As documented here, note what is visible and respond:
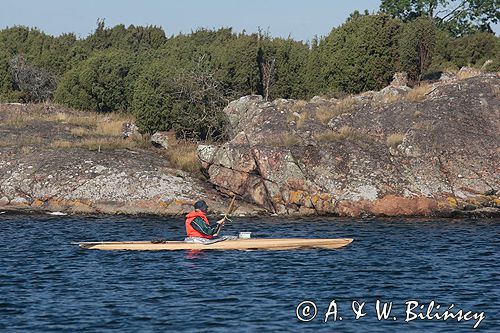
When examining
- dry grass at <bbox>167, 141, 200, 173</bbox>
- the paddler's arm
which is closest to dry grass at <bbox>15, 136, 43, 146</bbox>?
dry grass at <bbox>167, 141, 200, 173</bbox>

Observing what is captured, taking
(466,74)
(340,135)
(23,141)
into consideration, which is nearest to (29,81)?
(23,141)

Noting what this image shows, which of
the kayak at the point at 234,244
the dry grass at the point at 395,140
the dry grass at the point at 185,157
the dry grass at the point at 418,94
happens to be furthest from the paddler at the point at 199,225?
the dry grass at the point at 418,94

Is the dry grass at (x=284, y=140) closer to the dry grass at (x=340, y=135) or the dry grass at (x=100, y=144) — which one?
the dry grass at (x=340, y=135)

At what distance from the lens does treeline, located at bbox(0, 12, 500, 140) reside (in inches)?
1804

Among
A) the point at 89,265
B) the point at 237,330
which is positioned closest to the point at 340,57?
the point at 89,265

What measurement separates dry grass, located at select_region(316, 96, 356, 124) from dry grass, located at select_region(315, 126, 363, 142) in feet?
3.99

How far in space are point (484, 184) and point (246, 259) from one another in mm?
13243

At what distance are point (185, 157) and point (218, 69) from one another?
1227 centimetres

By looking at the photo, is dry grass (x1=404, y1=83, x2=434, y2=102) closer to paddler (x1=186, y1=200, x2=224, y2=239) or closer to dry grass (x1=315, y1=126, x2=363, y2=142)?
dry grass (x1=315, y1=126, x2=363, y2=142)

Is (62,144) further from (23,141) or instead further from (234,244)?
(234,244)

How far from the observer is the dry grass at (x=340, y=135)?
39344 mm

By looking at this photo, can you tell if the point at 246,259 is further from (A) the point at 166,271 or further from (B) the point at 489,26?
(B) the point at 489,26

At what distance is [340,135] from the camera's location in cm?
3953

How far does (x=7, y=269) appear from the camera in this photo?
1027 inches
